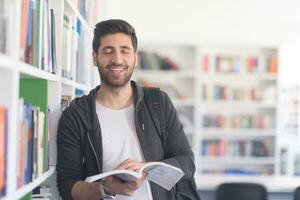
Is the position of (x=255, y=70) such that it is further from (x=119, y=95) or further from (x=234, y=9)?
(x=119, y=95)

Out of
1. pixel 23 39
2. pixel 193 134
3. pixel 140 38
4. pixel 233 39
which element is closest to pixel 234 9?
pixel 233 39

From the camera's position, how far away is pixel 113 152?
2047mm

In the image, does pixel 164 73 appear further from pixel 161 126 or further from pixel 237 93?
pixel 161 126

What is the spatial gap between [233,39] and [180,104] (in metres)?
1.23

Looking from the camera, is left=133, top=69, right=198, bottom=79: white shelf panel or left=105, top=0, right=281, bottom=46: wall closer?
left=133, top=69, right=198, bottom=79: white shelf panel

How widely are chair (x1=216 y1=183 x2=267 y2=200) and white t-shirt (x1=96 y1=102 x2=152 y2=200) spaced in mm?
2032

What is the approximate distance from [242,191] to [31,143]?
2.57 meters

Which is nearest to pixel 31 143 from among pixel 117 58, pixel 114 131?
pixel 114 131

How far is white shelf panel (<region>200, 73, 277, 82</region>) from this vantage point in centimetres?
670

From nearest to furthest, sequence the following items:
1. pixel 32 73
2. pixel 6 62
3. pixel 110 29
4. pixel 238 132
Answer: pixel 6 62
pixel 32 73
pixel 110 29
pixel 238 132

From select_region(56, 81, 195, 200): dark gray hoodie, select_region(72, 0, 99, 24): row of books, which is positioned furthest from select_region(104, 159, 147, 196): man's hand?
select_region(72, 0, 99, 24): row of books

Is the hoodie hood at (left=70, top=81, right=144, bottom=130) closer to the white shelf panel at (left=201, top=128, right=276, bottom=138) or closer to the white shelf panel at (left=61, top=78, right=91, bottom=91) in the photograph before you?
the white shelf panel at (left=61, top=78, right=91, bottom=91)

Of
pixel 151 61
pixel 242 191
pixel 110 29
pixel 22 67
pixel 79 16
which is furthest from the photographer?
pixel 151 61

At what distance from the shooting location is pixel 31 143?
67.8 inches
